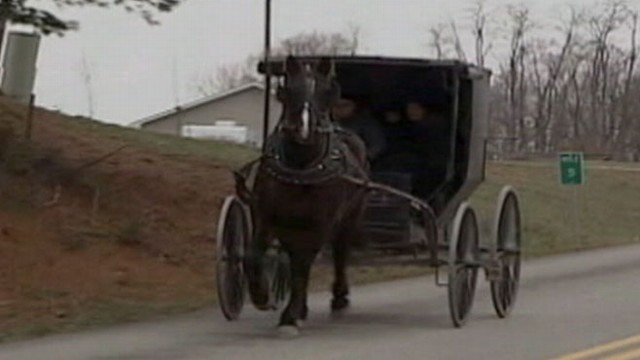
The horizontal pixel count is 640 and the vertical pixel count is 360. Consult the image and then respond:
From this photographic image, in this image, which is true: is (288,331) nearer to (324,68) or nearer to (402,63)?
(324,68)

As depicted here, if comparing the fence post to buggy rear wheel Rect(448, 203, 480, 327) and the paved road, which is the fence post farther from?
buggy rear wheel Rect(448, 203, 480, 327)

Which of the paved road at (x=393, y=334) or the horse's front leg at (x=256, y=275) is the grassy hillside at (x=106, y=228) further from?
the horse's front leg at (x=256, y=275)

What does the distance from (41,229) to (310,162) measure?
7797 mm

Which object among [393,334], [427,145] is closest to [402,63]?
[427,145]

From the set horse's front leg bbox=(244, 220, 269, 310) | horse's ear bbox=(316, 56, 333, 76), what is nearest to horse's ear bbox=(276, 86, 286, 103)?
horse's ear bbox=(316, 56, 333, 76)

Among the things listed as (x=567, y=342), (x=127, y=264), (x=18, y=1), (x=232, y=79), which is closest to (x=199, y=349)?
(x=567, y=342)

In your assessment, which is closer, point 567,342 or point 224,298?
point 567,342

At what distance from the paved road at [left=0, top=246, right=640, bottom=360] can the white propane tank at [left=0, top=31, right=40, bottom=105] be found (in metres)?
14.3

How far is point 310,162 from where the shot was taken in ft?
47.5

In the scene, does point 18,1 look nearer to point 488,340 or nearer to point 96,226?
point 96,226

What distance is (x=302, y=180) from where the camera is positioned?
47.4ft

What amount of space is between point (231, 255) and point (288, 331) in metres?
1.45

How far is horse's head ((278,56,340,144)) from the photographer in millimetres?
14242

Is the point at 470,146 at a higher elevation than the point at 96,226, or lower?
higher
